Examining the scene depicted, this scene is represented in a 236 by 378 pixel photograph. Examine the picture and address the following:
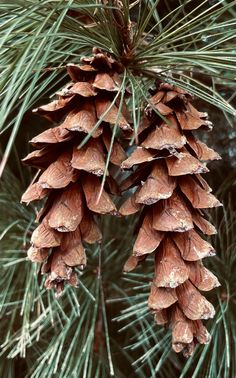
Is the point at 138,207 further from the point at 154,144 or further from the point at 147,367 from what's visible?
the point at 147,367

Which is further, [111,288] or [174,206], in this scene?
[111,288]

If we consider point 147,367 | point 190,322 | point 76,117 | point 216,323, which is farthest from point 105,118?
point 147,367

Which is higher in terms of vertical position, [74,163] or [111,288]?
[74,163]

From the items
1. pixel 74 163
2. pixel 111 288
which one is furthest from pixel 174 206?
pixel 111 288

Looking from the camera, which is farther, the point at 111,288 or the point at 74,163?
the point at 111,288

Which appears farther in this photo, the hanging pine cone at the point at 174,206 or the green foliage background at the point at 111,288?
the green foliage background at the point at 111,288

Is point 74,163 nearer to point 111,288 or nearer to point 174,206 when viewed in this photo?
point 174,206

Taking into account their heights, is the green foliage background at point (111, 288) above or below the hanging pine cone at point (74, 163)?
below
